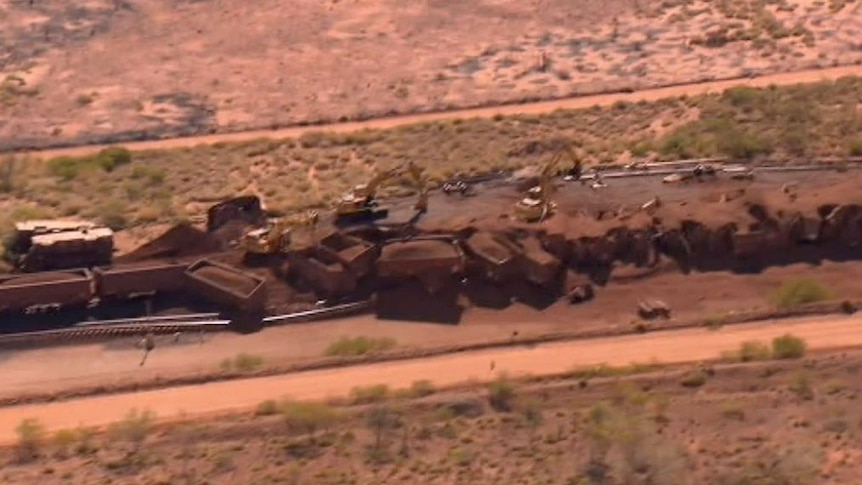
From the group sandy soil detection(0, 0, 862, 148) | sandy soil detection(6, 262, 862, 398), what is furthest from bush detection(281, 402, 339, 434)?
sandy soil detection(0, 0, 862, 148)

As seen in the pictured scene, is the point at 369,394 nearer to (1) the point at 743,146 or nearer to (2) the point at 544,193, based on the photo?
(2) the point at 544,193

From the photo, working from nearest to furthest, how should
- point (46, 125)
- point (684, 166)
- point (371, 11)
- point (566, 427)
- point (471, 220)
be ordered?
point (566, 427), point (471, 220), point (684, 166), point (46, 125), point (371, 11)

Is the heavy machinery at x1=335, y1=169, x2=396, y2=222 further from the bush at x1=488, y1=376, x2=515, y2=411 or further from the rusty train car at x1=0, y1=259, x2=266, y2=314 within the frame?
the bush at x1=488, y1=376, x2=515, y2=411

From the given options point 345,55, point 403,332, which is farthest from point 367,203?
point 345,55

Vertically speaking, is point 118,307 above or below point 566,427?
below

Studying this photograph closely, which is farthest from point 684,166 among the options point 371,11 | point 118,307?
point 371,11

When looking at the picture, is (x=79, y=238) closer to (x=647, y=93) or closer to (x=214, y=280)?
(x=214, y=280)

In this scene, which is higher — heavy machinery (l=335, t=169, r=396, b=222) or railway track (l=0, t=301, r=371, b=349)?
heavy machinery (l=335, t=169, r=396, b=222)

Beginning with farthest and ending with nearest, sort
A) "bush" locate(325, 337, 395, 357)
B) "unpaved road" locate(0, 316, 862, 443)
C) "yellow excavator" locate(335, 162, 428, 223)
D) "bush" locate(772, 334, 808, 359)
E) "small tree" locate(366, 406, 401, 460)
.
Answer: "yellow excavator" locate(335, 162, 428, 223), "bush" locate(325, 337, 395, 357), "unpaved road" locate(0, 316, 862, 443), "bush" locate(772, 334, 808, 359), "small tree" locate(366, 406, 401, 460)
